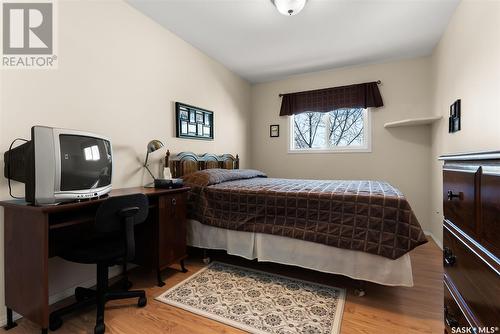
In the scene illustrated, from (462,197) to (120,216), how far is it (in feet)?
5.85

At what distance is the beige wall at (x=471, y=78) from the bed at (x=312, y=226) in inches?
32.7

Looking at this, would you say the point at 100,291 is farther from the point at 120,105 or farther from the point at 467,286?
the point at 467,286

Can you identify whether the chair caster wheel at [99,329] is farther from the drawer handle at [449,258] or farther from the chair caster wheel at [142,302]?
the drawer handle at [449,258]

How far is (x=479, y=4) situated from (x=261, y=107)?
3170 millimetres

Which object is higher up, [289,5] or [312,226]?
[289,5]

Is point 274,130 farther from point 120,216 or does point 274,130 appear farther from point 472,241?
point 472,241

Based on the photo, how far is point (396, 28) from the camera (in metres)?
2.77

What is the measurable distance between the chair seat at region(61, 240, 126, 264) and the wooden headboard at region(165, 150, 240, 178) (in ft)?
4.12

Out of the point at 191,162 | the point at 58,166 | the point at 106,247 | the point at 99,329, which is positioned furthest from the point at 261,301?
the point at 191,162

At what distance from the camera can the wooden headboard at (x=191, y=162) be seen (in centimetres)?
286

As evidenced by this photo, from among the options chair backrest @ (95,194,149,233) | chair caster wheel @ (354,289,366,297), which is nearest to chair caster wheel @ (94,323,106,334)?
chair backrest @ (95,194,149,233)

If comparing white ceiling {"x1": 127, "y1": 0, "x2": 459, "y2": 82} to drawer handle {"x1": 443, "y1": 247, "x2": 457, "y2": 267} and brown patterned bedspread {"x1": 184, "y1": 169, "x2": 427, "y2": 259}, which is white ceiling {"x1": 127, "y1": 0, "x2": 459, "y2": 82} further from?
drawer handle {"x1": 443, "y1": 247, "x2": 457, "y2": 267}

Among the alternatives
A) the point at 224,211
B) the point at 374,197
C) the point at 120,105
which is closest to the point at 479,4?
the point at 374,197

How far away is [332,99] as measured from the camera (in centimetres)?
396
